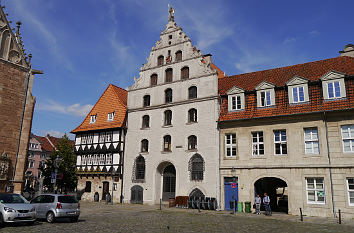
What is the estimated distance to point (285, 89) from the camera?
25.3 metres

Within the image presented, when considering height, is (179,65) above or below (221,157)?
above

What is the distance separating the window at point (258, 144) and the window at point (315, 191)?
4.23 meters

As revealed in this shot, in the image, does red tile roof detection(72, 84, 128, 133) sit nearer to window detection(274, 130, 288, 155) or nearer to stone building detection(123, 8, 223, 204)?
stone building detection(123, 8, 223, 204)

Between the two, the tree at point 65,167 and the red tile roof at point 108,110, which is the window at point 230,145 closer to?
the red tile roof at point 108,110

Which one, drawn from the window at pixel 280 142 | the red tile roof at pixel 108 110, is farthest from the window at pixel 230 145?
the red tile roof at pixel 108 110

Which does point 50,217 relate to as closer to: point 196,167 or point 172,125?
point 196,167

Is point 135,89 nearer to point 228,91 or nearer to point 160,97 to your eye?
point 160,97

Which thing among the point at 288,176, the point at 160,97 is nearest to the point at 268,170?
the point at 288,176

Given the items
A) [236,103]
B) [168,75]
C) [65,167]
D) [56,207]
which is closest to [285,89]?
[236,103]

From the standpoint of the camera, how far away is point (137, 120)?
3294 cm

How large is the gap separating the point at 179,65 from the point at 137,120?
741cm

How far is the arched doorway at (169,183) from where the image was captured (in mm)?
30000

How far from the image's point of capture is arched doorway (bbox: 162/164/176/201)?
30000 millimetres

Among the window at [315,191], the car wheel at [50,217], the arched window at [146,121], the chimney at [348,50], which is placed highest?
the chimney at [348,50]
